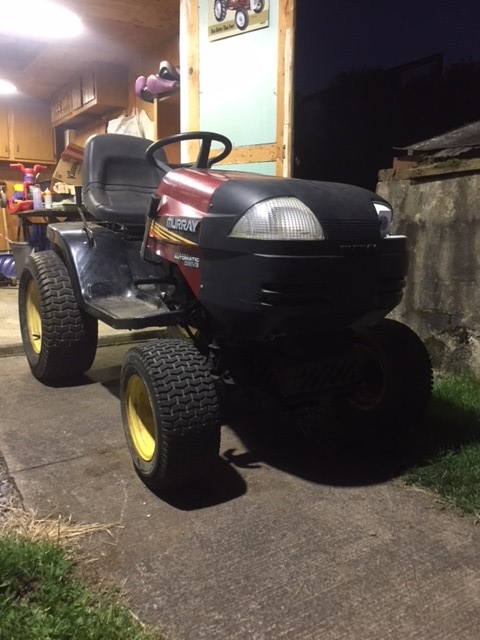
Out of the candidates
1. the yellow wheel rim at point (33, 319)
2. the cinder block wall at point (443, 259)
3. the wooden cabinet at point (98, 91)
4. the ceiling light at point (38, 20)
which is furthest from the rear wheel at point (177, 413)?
the wooden cabinet at point (98, 91)

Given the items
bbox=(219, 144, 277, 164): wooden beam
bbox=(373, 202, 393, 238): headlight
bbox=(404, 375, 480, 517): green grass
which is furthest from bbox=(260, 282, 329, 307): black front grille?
bbox=(219, 144, 277, 164): wooden beam

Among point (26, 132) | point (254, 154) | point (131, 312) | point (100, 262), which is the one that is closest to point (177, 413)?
point (131, 312)

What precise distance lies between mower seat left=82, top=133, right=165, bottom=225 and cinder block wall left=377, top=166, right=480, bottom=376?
1.45m

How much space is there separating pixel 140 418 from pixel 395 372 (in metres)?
1.04

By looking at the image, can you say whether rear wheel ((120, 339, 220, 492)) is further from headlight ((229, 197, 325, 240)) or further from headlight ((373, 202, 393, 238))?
headlight ((373, 202, 393, 238))

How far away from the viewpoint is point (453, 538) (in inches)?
68.8

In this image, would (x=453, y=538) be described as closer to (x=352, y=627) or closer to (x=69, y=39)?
(x=352, y=627)

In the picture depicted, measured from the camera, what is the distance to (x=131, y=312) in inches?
96.7

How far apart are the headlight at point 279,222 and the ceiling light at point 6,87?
29.4 ft

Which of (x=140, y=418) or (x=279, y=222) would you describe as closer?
(x=279, y=222)

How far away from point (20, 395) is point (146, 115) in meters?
4.87

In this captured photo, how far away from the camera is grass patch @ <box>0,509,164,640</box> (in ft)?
4.19

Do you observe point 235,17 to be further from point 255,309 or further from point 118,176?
point 255,309

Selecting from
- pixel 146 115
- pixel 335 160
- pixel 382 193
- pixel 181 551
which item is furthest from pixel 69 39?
pixel 181 551
